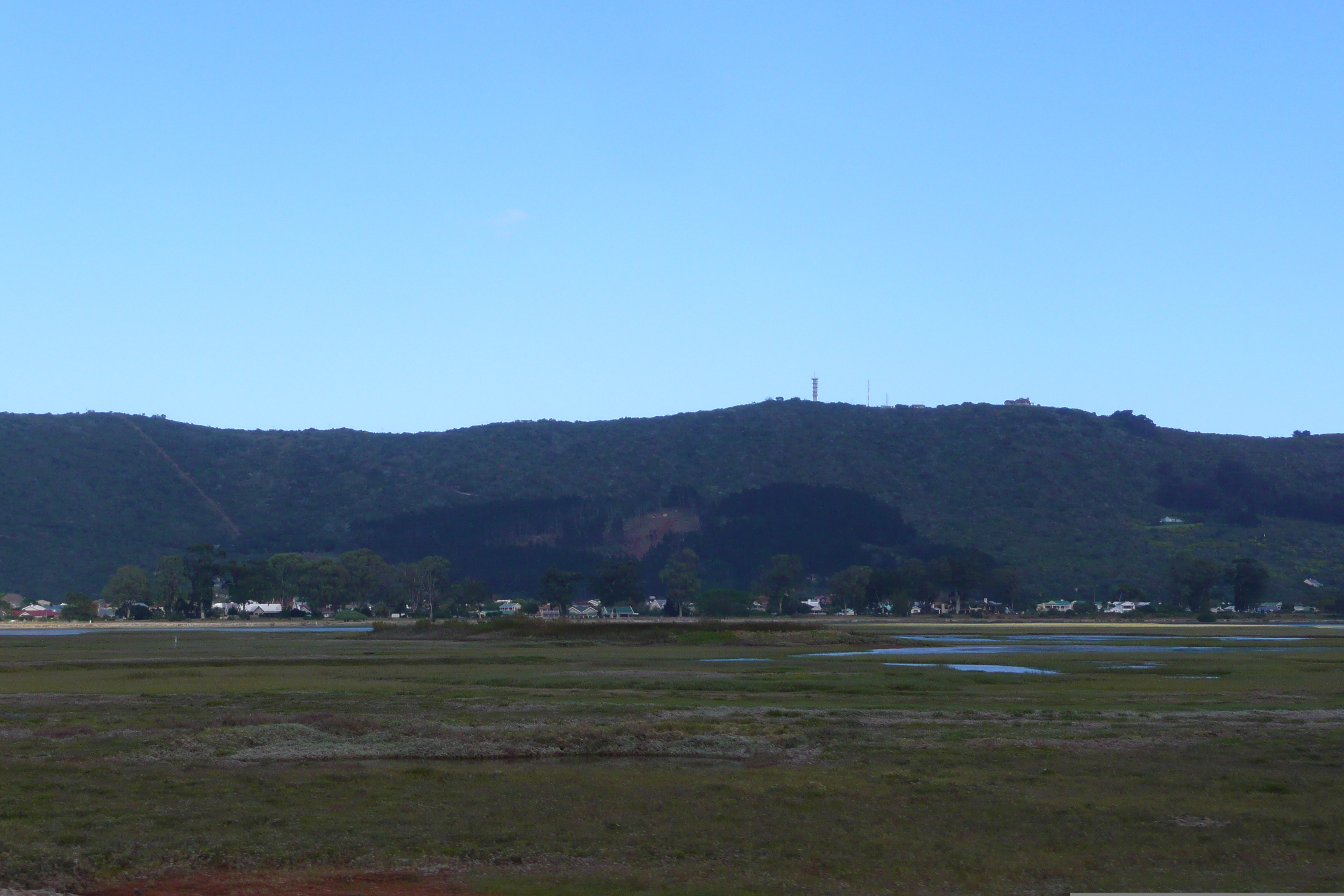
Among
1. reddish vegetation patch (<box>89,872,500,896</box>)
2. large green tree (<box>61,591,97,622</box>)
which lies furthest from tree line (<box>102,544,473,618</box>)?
reddish vegetation patch (<box>89,872,500,896</box>)

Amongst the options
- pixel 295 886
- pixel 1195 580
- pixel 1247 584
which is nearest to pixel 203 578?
pixel 1195 580

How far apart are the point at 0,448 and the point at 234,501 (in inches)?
1392

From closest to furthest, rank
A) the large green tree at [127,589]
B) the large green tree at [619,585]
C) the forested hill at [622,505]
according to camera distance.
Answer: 1. the large green tree at [127,589]
2. the large green tree at [619,585]
3. the forested hill at [622,505]

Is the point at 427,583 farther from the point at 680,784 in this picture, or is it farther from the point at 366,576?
the point at 680,784

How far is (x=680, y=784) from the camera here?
17844 mm

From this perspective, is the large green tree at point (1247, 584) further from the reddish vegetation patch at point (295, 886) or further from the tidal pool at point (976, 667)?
Result: the reddish vegetation patch at point (295, 886)

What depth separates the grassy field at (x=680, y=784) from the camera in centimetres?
1295

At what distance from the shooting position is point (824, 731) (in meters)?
22.9

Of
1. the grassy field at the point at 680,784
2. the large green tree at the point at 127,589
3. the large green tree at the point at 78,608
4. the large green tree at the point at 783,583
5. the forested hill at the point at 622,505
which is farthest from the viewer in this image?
the forested hill at the point at 622,505

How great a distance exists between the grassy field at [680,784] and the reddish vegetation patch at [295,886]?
64mm

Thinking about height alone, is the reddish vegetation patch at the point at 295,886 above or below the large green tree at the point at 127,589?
below

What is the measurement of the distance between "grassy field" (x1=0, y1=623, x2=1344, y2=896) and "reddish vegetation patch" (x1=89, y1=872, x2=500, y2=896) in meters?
0.06

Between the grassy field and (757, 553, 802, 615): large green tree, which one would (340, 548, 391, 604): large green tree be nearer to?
(757, 553, 802, 615): large green tree

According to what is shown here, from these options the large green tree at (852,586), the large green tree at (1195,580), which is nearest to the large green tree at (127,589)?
the large green tree at (852,586)
